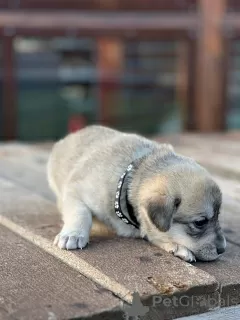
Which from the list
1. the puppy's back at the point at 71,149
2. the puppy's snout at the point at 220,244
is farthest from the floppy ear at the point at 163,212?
the puppy's back at the point at 71,149

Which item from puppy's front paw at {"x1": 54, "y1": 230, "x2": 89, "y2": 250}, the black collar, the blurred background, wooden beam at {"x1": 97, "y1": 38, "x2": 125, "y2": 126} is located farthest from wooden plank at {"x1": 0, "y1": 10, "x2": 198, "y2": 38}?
puppy's front paw at {"x1": 54, "y1": 230, "x2": 89, "y2": 250}

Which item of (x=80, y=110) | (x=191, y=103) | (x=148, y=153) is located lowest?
(x=80, y=110)

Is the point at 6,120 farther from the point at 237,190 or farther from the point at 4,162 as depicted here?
the point at 237,190

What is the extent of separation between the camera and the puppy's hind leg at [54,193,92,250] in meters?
3.63

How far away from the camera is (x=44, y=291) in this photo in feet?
10.2

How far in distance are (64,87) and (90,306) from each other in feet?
39.7

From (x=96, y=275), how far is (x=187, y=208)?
595 mm

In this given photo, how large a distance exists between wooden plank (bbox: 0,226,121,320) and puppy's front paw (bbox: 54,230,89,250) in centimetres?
9

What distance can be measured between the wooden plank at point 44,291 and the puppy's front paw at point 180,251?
0.56 metres

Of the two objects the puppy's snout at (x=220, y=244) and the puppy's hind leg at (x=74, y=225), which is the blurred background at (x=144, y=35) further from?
the puppy's snout at (x=220, y=244)

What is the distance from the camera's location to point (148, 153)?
13.3 ft

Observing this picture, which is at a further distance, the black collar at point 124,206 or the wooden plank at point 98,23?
the wooden plank at point 98,23

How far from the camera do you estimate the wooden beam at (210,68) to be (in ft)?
29.7

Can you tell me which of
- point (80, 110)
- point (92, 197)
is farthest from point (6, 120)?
point (92, 197)
